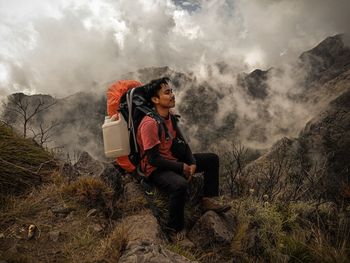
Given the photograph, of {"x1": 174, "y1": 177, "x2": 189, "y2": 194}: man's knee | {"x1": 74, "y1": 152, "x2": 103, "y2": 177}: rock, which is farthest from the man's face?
{"x1": 74, "y1": 152, "x2": 103, "y2": 177}: rock

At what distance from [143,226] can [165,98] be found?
1905 millimetres

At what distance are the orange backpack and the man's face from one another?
0.57 meters

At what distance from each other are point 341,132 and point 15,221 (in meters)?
111

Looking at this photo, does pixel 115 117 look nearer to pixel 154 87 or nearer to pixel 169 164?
pixel 154 87

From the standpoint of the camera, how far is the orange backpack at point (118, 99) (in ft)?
18.3

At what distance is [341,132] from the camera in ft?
340

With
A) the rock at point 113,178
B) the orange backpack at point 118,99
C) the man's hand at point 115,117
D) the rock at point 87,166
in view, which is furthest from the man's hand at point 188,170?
the rock at point 87,166

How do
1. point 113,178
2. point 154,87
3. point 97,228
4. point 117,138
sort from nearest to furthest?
point 97,228 < point 117,138 < point 154,87 < point 113,178

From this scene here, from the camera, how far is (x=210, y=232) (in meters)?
4.74

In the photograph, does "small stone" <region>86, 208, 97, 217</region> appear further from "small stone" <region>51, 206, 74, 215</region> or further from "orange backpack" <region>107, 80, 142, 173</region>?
"orange backpack" <region>107, 80, 142, 173</region>

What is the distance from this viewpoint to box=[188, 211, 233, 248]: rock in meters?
4.67

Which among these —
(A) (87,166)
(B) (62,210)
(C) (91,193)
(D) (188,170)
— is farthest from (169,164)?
(A) (87,166)

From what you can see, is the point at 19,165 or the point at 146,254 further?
the point at 19,165

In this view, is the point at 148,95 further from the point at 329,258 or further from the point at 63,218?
the point at 329,258
